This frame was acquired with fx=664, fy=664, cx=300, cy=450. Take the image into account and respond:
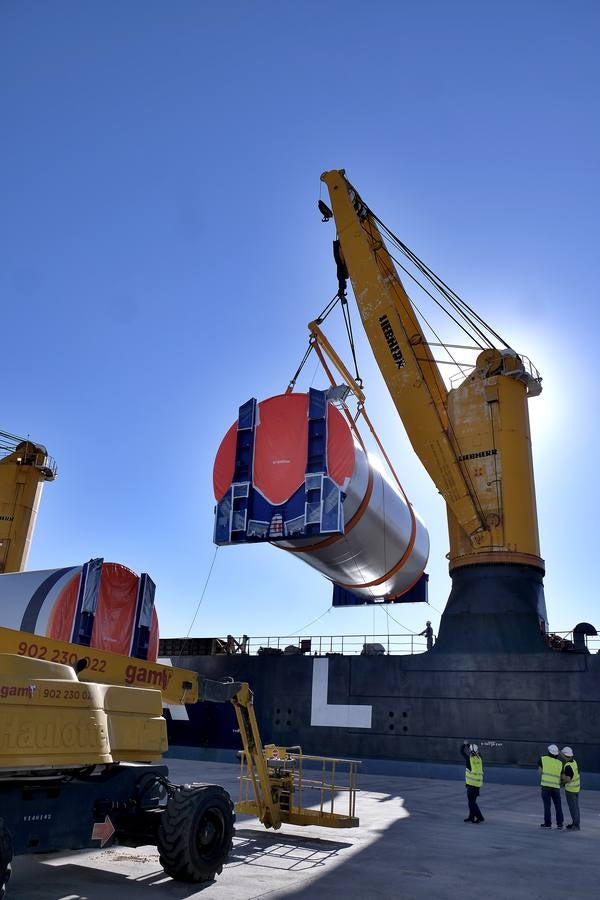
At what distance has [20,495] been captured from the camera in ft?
120

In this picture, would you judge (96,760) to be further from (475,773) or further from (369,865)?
(475,773)

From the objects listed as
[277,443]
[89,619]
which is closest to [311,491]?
[277,443]

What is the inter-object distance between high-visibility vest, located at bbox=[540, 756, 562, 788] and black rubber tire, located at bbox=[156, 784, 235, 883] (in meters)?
6.98

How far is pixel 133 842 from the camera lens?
7.34m

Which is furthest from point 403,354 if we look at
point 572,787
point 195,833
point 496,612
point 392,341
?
point 195,833

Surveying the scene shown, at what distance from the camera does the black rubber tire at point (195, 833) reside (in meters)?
7.06

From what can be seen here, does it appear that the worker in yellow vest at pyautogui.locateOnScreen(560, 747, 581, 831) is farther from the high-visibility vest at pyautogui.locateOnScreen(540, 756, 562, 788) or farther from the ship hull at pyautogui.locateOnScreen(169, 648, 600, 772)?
the ship hull at pyautogui.locateOnScreen(169, 648, 600, 772)

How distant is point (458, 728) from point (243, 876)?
14.3m

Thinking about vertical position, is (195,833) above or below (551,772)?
below

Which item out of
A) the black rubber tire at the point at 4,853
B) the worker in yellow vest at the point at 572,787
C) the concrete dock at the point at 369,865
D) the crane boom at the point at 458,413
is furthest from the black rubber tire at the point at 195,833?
the crane boom at the point at 458,413

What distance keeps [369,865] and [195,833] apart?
2.53 meters

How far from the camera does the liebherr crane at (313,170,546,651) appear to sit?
21.8 metres

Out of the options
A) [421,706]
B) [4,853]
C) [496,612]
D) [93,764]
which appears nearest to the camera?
[4,853]

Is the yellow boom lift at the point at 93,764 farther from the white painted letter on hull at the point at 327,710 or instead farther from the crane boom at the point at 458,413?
the crane boom at the point at 458,413
